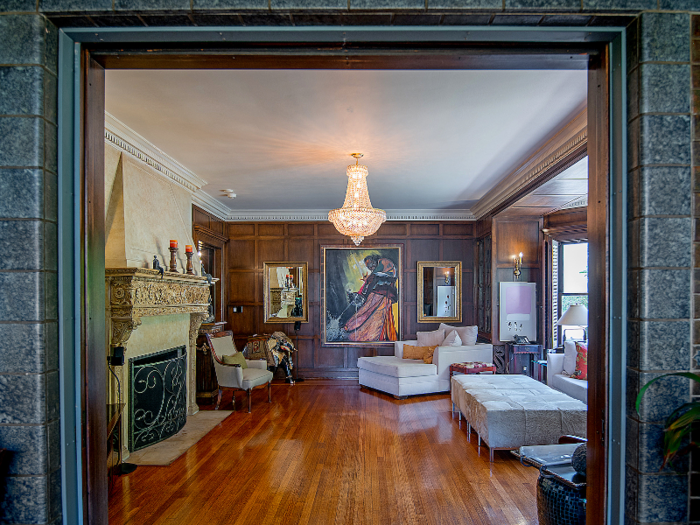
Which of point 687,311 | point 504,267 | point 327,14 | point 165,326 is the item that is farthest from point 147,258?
point 504,267

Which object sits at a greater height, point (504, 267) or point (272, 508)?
point (504, 267)

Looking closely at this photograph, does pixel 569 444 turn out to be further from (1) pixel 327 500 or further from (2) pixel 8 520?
(2) pixel 8 520

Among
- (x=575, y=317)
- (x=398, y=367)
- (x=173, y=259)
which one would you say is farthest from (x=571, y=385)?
(x=173, y=259)

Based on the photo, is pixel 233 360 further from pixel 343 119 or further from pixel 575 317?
pixel 575 317

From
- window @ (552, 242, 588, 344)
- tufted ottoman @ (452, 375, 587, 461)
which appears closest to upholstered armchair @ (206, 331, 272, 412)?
tufted ottoman @ (452, 375, 587, 461)

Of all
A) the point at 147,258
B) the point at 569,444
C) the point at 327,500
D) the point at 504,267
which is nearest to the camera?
the point at 569,444

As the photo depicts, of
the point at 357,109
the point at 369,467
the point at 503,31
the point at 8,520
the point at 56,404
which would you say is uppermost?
the point at 357,109

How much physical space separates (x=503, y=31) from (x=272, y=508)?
3.03m

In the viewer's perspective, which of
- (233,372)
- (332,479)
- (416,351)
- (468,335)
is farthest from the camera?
(416,351)

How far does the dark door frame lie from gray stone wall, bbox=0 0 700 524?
37 millimetres

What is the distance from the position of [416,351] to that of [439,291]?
135cm

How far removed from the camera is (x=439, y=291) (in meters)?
7.59

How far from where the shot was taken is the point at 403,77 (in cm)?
277

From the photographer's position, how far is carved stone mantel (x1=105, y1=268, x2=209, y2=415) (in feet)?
11.6
